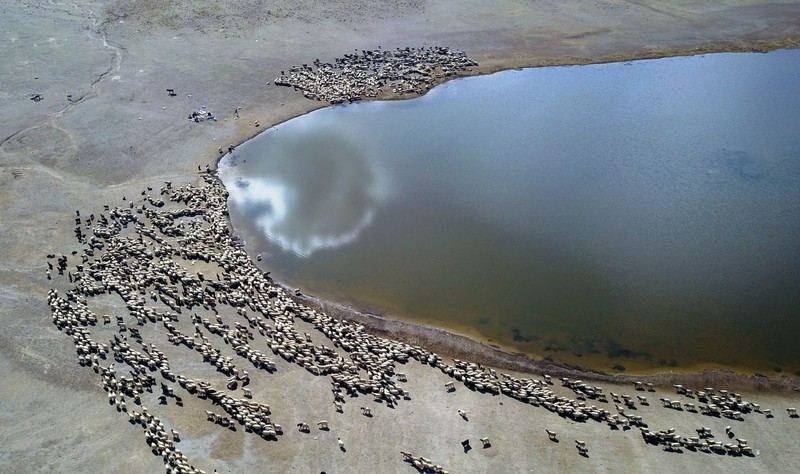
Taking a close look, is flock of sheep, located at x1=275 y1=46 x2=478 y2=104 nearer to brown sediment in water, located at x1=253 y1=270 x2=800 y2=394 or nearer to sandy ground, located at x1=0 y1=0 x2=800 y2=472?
sandy ground, located at x1=0 y1=0 x2=800 y2=472

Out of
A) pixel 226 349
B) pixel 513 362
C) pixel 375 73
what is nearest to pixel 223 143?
pixel 375 73

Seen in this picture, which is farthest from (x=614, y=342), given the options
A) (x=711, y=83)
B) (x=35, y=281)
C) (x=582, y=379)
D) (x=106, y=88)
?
(x=106, y=88)

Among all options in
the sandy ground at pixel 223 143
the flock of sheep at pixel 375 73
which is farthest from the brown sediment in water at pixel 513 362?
the flock of sheep at pixel 375 73

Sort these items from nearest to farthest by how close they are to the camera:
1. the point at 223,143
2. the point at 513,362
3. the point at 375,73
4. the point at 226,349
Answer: the point at 226,349 → the point at 513,362 → the point at 223,143 → the point at 375,73

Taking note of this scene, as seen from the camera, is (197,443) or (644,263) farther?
(644,263)

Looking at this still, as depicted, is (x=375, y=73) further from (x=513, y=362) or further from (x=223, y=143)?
(x=513, y=362)

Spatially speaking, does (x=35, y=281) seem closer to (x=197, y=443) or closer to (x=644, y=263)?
(x=197, y=443)

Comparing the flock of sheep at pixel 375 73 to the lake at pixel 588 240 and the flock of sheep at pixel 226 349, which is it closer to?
the lake at pixel 588 240

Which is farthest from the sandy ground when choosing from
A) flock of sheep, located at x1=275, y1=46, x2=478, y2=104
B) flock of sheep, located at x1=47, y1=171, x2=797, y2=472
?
flock of sheep, located at x1=275, y1=46, x2=478, y2=104
